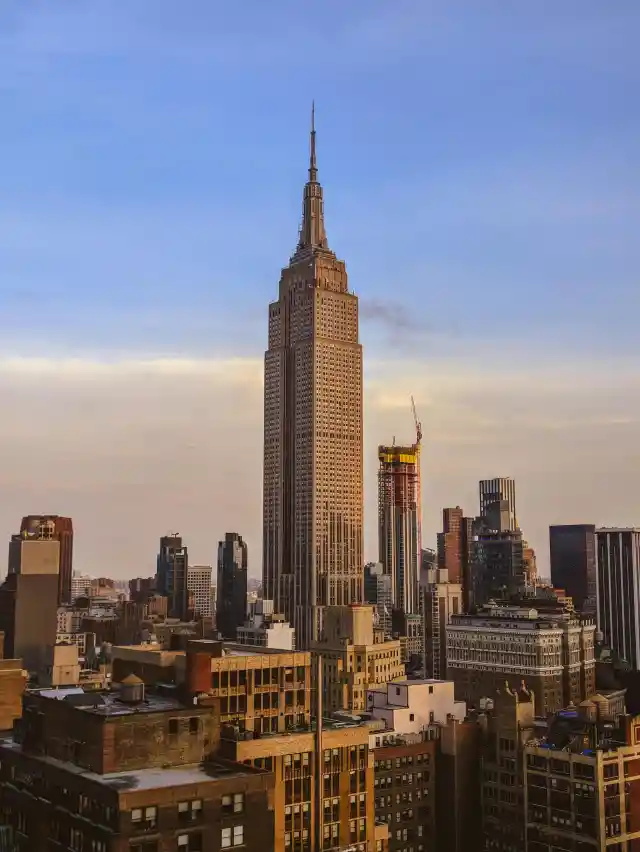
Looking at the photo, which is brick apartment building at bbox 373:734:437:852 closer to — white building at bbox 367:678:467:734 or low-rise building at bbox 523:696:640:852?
white building at bbox 367:678:467:734

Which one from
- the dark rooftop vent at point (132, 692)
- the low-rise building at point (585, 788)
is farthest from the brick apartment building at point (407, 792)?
the dark rooftop vent at point (132, 692)

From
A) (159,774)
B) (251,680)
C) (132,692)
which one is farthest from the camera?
(251,680)

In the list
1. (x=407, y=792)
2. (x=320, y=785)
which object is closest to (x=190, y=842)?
(x=320, y=785)

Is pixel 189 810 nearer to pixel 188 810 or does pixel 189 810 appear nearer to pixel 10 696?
pixel 188 810

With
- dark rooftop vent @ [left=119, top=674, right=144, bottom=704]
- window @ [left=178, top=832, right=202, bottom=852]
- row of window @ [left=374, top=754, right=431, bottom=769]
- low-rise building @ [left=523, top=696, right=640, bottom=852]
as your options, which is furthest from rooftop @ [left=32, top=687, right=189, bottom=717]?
low-rise building @ [left=523, top=696, right=640, bottom=852]

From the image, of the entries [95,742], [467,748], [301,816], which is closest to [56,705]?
[95,742]

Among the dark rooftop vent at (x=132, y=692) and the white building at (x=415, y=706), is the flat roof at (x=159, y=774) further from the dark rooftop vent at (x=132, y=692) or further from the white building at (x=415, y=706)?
the white building at (x=415, y=706)

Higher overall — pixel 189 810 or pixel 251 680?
pixel 251 680
